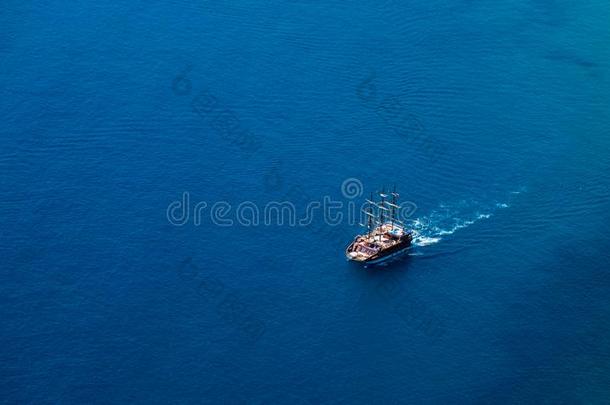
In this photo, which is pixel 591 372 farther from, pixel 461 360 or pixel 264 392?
pixel 264 392

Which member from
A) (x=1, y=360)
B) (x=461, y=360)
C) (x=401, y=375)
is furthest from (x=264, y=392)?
(x=1, y=360)

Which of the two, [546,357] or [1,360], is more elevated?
[1,360]

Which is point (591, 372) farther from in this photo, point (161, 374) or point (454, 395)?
point (161, 374)

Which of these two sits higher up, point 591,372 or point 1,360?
point 1,360

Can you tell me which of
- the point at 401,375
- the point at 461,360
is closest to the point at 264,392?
the point at 401,375

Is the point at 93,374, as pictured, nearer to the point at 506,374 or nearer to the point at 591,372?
the point at 506,374

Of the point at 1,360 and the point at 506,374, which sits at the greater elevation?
the point at 1,360

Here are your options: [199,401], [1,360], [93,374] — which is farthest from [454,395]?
[1,360]
